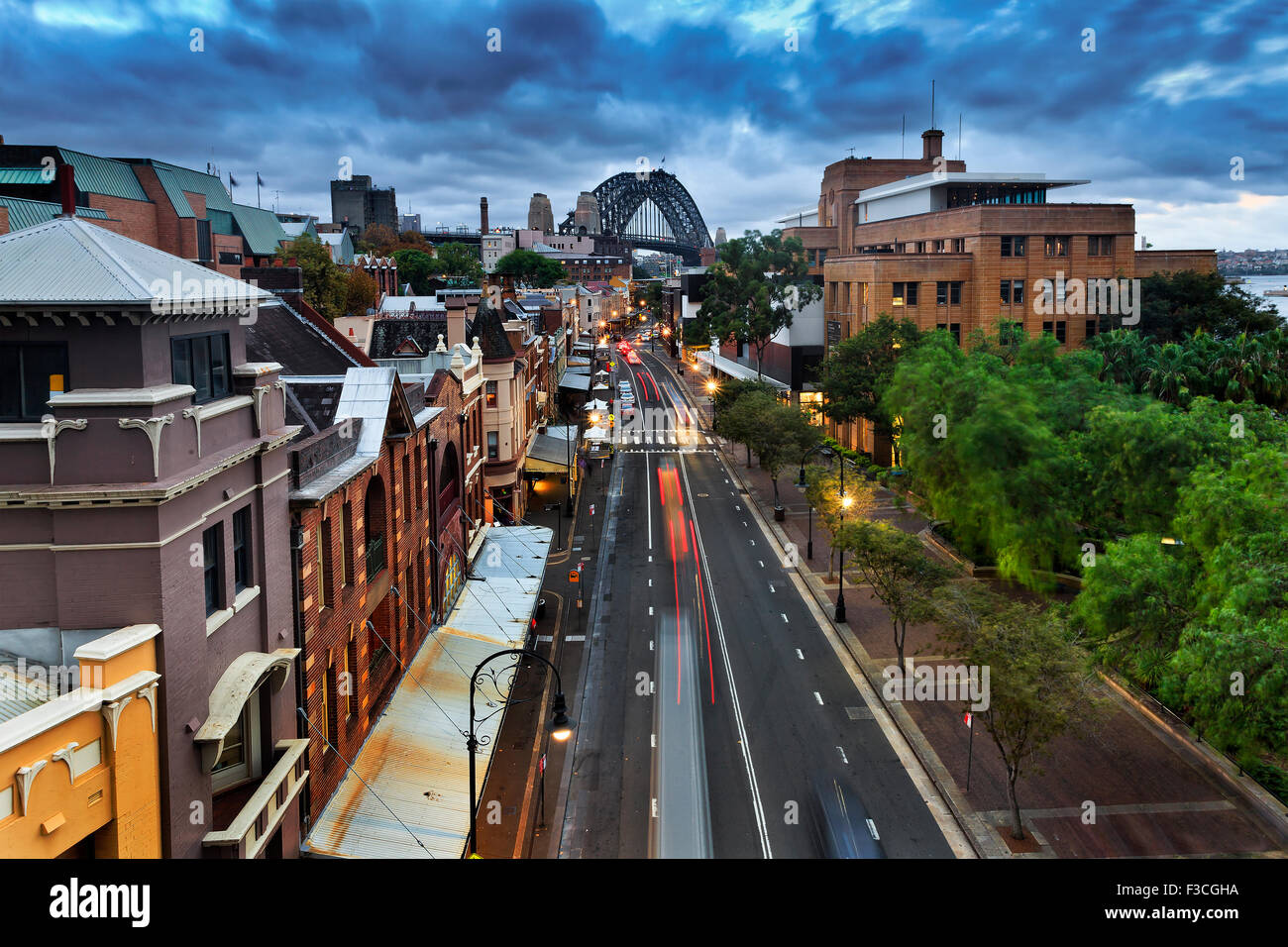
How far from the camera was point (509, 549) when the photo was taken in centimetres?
4200

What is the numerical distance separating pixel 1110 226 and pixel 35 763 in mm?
83350

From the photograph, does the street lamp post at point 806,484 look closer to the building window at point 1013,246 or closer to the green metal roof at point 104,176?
the building window at point 1013,246

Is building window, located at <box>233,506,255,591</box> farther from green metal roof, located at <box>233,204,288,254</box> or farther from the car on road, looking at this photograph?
green metal roof, located at <box>233,204,288,254</box>

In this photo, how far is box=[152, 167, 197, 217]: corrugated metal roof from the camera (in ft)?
306

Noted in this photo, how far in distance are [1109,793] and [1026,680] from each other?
6253mm

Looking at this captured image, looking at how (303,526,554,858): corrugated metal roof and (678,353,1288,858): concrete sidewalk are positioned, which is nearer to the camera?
(303,526,554,858): corrugated metal roof

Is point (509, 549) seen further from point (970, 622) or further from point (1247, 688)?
point (1247, 688)

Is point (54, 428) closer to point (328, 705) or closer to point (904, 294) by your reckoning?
point (328, 705)

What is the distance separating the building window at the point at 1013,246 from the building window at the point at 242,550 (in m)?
71.4

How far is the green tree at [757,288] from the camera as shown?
97375 millimetres

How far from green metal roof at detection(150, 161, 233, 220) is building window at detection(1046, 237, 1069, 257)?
8385 cm

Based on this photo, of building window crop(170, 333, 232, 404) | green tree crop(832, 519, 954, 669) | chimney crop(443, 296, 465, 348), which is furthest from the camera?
chimney crop(443, 296, 465, 348)

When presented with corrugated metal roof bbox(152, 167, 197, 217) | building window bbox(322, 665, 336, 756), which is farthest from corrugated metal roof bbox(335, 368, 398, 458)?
corrugated metal roof bbox(152, 167, 197, 217)
